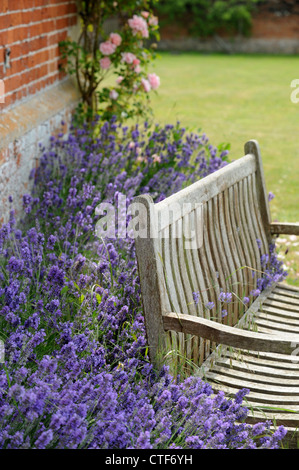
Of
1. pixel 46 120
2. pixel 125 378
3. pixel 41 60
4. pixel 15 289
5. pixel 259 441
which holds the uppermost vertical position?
pixel 41 60

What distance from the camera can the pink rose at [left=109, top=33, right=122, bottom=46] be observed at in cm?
615

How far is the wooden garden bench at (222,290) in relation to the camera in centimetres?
275

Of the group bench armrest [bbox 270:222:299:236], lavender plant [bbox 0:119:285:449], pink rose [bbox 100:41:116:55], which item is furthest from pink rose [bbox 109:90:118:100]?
bench armrest [bbox 270:222:299:236]

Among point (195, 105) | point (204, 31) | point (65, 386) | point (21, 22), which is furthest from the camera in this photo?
point (204, 31)

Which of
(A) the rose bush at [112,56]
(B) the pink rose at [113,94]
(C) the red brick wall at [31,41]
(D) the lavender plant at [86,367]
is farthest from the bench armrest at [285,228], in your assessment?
(B) the pink rose at [113,94]

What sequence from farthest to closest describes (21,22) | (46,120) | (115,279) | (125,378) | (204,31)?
(204,31)
(46,120)
(21,22)
(115,279)
(125,378)

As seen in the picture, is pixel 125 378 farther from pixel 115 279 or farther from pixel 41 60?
pixel 41 60

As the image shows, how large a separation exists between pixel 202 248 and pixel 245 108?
37.1 ft

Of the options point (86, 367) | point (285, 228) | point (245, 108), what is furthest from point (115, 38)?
point (245, 108)

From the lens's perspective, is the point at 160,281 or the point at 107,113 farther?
the point at 107,113

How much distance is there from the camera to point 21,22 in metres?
4.65

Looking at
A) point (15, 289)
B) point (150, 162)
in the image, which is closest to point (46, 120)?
point (150, 162)

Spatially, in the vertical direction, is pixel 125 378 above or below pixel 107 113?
below

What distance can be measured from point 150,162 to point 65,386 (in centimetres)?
342
